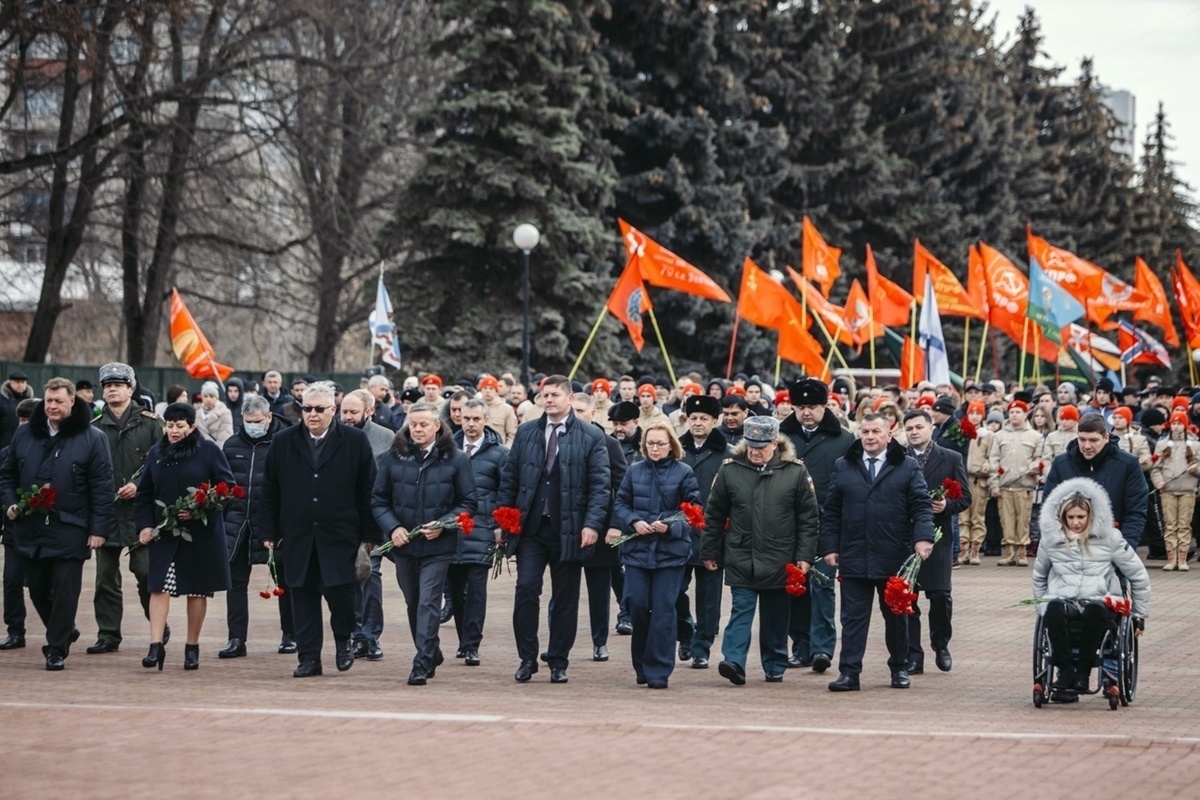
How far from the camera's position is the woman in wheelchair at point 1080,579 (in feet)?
36.7

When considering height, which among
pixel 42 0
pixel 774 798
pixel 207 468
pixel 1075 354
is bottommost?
pixel 774 798

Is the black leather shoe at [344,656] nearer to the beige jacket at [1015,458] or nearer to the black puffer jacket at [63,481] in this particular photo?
the black puffer jacket at [63,481]

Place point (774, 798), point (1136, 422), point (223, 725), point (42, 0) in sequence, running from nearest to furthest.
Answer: point (774, 798)
point (223, 725)
point (1136, 422)
point (42, 0)

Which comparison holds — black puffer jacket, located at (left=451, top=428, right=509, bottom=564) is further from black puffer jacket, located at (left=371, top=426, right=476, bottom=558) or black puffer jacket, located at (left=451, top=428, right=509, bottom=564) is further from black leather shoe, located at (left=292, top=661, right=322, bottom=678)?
black leather shoe, located at (left=292, top=661, right=322, bottom=678)

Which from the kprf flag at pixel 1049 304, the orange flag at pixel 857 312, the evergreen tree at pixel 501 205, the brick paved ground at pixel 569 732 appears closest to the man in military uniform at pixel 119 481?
the brick paved ground at pixel 569 732

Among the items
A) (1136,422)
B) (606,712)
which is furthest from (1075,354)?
(606,712)

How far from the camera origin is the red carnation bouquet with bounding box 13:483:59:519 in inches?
512

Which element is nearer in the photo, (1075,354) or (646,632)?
(646,632)

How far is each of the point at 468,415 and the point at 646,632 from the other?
2234mm

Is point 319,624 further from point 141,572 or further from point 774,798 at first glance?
point 774,798

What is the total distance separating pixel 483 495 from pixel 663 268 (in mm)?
15702

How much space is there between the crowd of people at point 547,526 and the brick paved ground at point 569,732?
35cm

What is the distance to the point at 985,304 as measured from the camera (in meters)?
33.9

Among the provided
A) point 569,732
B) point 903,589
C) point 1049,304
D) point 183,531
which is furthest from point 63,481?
point 1049,304
